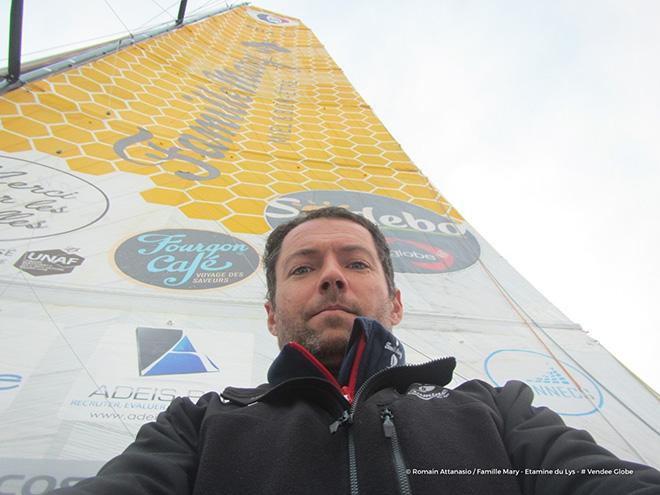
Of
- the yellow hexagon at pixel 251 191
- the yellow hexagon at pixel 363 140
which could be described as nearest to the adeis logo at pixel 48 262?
the yellow hexagon at pixel 251 191

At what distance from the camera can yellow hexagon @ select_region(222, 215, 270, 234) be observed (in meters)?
1.73

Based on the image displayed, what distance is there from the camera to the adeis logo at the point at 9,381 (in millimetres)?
905

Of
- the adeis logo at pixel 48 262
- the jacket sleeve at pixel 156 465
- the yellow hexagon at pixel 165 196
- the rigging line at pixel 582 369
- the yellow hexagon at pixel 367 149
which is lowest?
the adeis logo at pixel 48 262

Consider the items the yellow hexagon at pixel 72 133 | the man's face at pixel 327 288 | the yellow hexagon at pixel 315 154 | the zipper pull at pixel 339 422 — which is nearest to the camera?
the zipper pull at pixel 339 422

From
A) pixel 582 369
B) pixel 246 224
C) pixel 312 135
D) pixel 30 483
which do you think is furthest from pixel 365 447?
pixel 312 135

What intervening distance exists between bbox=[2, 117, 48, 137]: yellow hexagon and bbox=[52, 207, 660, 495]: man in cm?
177

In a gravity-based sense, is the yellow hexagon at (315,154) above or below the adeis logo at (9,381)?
above

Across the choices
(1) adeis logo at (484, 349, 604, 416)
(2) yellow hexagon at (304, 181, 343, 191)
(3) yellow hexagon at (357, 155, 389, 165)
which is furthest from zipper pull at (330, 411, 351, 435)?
(3) yellow hexagon at (357, 155, 389, 165)

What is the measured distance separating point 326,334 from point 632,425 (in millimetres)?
866

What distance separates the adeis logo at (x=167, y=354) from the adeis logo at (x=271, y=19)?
589cm

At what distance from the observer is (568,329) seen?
4.79ft

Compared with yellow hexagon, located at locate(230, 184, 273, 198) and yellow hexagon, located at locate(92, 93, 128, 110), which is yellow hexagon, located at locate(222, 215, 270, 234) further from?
yellow hexagon, located at locate(92, 93, 128, 110)

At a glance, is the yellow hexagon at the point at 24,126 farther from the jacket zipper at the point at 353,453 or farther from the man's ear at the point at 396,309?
the jacket zipper at the point at 353,453

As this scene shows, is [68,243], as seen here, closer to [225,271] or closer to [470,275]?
[225,271]
